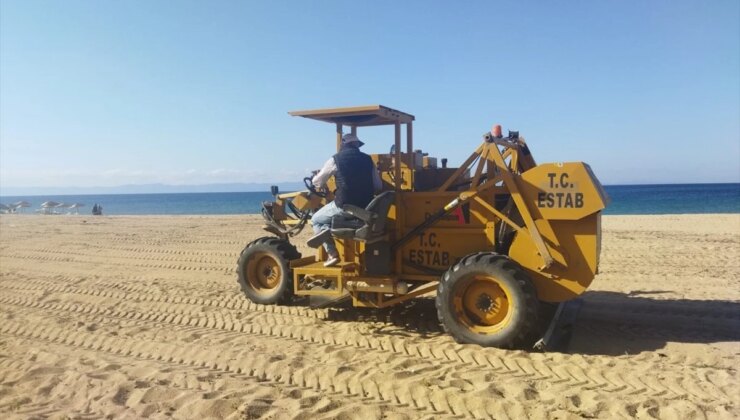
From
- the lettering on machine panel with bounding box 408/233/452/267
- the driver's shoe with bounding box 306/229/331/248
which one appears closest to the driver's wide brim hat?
the driver's shoe with bounding box 306/229/331/248

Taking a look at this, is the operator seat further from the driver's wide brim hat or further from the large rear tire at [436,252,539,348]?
the large rear tire at [436,252,539,348]

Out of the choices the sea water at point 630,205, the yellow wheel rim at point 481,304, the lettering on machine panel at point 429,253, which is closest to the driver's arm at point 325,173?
the lettering on machine panel at point 429,253

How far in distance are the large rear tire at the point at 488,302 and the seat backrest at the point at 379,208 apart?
3.08 feet

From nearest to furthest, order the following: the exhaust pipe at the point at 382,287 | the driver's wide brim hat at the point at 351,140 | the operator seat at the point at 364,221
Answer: the operator seat at the point at 364,221 → the exhaust pipe at the point at 382,287 → the driver's wide brim hat at the point at 351,140

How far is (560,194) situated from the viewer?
19.1 ft

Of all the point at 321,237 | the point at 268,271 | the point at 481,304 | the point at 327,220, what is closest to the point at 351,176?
the point at 327,220

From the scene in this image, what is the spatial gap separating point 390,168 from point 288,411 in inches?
141

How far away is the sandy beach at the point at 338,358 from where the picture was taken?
4.35 m

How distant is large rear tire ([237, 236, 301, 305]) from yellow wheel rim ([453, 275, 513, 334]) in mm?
2643

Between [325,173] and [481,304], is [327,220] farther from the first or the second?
[481,304]

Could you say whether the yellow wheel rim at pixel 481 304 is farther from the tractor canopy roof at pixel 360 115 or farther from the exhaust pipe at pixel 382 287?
the tractor canopy roof at pixel 360 115

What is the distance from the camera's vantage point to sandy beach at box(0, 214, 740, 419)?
171 inches

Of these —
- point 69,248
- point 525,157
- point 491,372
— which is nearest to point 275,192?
point 525,157

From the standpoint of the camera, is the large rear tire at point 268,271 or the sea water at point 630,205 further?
the sea water at point 630,205
